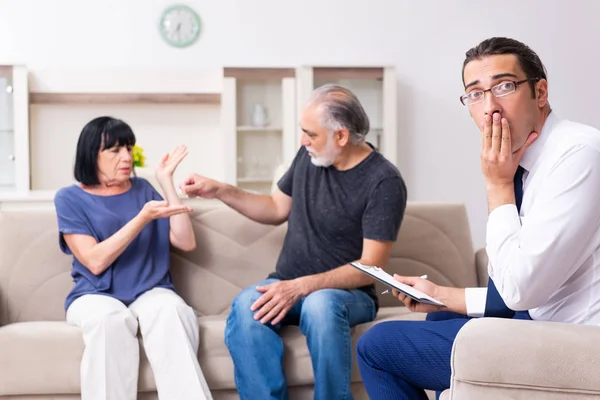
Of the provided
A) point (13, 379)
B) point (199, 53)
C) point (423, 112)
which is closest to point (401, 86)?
point (423, 112)

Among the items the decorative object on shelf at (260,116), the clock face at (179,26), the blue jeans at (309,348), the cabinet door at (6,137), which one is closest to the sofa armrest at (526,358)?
the blue jeans at (309,348)

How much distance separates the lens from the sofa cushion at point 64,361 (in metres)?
2.37

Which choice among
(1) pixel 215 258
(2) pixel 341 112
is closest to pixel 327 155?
(2) pixel 341 112

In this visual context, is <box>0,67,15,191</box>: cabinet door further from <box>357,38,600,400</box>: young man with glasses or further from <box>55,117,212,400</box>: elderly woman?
<box>357,38,600,400</box>: young man with glasses

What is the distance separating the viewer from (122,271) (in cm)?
262

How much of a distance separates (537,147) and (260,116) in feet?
13.4

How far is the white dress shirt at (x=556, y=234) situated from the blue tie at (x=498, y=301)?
0.13 feet

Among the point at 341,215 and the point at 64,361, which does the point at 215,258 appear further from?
the point at 64,361

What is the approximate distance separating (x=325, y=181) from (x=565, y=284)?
3.94 ft

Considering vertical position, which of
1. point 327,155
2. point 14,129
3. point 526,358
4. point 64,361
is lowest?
point 64,361

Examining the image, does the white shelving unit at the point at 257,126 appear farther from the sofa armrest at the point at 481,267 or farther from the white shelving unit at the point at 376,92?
the sofa armrest at the point at 481,267

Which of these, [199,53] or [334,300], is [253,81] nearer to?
[199,53]

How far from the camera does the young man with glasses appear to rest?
4.65 feet

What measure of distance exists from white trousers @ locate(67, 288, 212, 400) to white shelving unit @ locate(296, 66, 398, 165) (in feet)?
10.7
